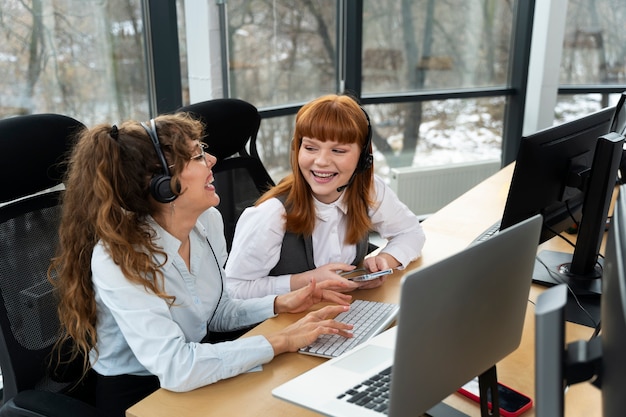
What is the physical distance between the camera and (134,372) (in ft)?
4.43

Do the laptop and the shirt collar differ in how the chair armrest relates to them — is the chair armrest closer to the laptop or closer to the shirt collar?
the laptop

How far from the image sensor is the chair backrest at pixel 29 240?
4.15 ft

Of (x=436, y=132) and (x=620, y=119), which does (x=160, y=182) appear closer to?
(x=620, y=119)

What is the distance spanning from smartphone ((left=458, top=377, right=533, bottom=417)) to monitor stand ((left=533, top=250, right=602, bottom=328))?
1.16 feet

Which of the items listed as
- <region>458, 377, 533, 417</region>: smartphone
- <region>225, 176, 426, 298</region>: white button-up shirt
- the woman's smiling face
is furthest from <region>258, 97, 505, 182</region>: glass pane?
<region>458, 377, 533, 417</region>: smartphone

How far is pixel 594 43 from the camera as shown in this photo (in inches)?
156

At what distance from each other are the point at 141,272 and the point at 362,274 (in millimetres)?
679

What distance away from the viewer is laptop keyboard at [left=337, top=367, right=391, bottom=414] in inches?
38.9

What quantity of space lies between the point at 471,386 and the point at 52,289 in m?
0.90

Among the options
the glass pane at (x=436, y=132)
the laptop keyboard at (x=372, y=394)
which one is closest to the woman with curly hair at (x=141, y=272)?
the laptop keyboard at (x=372, y=394)

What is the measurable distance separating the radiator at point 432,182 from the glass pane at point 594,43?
34.8 inches

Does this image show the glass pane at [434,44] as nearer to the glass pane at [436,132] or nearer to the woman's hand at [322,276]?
the glass pane at [436,132]

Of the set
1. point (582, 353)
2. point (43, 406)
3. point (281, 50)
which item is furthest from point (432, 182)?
point (582, 353)

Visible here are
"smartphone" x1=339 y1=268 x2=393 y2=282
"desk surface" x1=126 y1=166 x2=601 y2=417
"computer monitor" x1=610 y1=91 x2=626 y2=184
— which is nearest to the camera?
"desk surface" x1=126 y1=166 x2=601 y2=417
